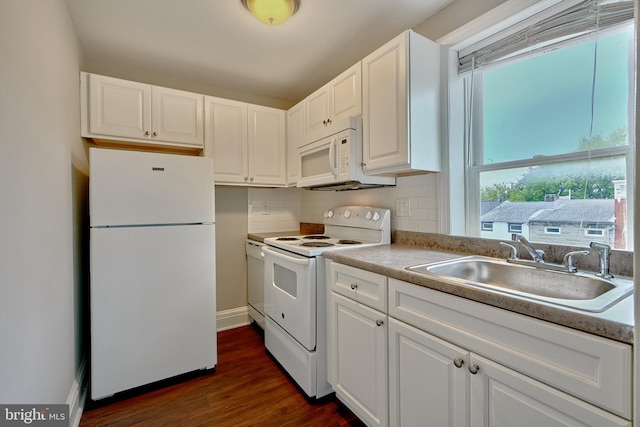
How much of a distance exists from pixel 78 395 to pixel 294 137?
2365 millimetres

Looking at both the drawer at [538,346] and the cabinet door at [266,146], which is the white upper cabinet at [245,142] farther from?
the drawer at [538,346]

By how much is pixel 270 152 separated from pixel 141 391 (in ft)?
6.90

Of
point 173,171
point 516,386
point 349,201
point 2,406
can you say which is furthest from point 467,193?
point 2,406

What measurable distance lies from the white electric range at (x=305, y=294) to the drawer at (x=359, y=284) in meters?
0.12

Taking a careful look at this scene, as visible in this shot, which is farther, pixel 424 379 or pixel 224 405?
pixel 224 405

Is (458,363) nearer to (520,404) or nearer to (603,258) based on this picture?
(520,404)

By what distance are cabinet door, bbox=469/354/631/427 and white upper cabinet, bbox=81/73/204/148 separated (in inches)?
96.9

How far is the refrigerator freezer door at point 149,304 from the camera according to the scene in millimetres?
1748

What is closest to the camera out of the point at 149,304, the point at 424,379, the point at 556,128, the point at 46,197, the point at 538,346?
the point at 538,346

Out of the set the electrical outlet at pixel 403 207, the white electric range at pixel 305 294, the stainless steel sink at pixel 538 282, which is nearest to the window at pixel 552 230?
the stainless steel sink at pixel 538 282

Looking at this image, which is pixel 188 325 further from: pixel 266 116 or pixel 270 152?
pixel 266 116

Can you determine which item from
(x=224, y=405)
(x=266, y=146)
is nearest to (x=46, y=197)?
(x=224, y=405)

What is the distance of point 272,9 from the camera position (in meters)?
1.61

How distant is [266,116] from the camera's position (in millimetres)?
2742
